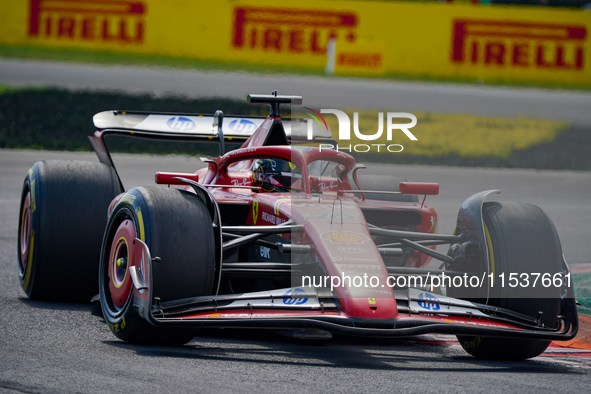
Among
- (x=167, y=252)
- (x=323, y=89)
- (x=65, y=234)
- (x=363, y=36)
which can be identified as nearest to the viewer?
(x=167, y=252)

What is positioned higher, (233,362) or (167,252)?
(167,252)

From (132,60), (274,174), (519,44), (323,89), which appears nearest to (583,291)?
(274,174)

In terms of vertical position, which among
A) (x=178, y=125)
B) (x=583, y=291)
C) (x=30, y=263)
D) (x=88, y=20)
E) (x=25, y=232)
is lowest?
(x=583, y=291)

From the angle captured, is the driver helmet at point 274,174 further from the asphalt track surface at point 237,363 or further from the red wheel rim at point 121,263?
the red wheel rim at point 121,263

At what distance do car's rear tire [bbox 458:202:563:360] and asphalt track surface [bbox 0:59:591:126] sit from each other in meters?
12.8

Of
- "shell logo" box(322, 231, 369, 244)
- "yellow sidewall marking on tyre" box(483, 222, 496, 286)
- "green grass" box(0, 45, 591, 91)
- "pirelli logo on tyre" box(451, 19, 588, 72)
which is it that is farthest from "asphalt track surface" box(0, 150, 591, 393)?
"pirelli logo on tyre" box(451, 19, 588, 72)

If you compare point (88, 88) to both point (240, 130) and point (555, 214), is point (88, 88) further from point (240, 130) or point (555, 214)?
point (240, 130)

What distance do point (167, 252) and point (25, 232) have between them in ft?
8.49

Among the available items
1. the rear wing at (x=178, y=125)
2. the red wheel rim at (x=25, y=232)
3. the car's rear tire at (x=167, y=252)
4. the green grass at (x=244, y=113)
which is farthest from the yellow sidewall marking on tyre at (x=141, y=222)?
the green grass at (x=244, y=113)

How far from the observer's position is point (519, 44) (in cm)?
2442

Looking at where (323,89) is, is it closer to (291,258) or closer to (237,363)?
(291,258)

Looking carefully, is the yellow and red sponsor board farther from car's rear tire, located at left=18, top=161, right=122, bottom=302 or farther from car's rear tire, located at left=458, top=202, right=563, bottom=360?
car's rear tire, located at left=458, top=202, right=563, bottom=360

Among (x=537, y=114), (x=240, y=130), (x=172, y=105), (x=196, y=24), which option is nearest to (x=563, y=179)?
(x=537, y=114)

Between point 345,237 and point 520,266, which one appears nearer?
point 345,237
